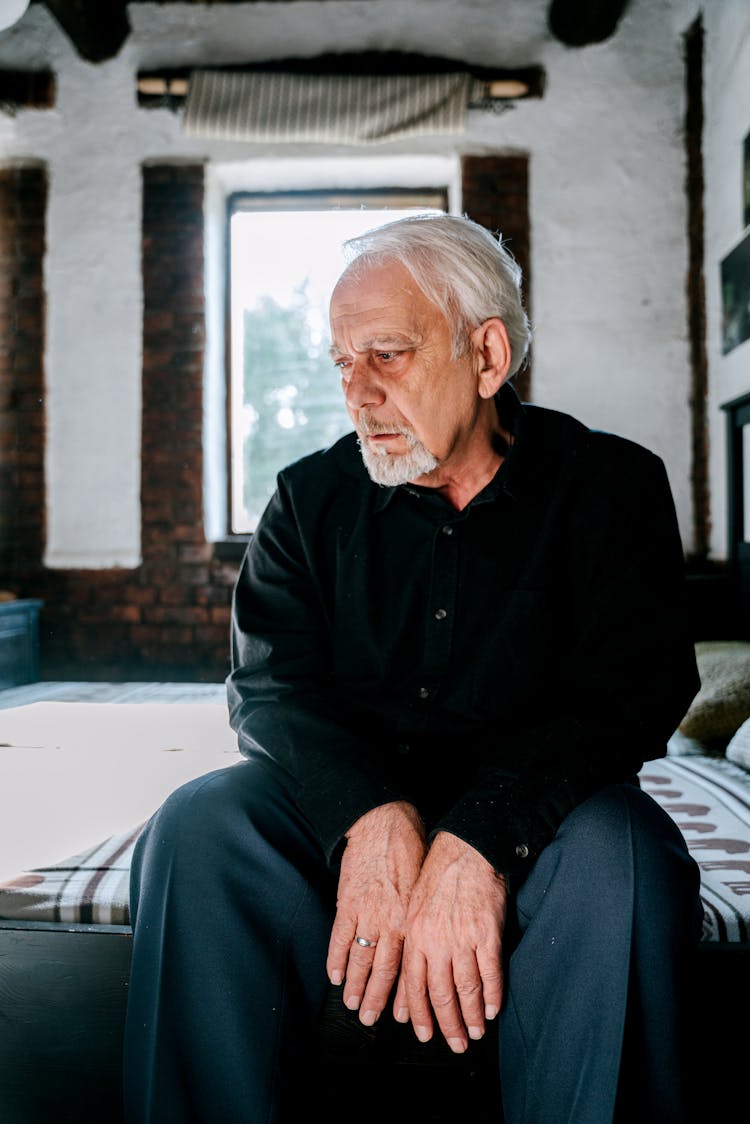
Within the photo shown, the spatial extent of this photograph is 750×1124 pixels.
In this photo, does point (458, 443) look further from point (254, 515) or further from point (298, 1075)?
point (254, 515)

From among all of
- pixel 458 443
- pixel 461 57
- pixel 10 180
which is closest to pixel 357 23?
pixel 461 57

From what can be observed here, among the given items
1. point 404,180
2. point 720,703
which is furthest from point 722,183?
point 720,703

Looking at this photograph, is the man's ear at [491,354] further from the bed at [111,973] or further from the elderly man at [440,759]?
the bed at [111,973]

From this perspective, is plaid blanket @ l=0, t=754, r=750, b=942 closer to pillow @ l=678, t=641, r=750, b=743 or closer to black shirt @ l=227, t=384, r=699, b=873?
black shirt @ l=227, t=384, r=699, b=873

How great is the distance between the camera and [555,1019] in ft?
2.97

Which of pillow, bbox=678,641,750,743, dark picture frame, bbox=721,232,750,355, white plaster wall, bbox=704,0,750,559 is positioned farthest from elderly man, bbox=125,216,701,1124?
white plaster wall, bbox=704,0,750,559

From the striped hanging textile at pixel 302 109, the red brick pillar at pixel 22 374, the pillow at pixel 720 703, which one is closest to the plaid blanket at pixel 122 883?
the pillow at pixel 720 703

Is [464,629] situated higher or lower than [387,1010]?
higher

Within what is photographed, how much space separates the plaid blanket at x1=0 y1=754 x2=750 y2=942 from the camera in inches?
44.1

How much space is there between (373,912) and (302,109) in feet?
11.7

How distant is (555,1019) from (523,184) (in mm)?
3529

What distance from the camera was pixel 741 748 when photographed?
5.86ft

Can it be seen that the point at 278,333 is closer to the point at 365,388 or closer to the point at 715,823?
the point at 365,388

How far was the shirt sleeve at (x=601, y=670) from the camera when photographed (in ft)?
3.32
